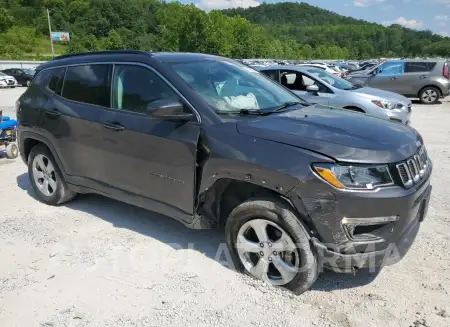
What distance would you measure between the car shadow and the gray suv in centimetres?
1208

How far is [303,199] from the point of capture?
9.24ft

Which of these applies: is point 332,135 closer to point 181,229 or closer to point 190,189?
point 190,189

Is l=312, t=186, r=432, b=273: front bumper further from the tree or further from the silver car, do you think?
the tree

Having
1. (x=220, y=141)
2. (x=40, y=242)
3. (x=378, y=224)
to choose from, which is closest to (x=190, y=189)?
(x=220, y=141)

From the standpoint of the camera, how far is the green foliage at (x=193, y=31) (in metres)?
79.1

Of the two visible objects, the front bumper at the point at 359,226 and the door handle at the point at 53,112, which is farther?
the door handle at the point at 53,112

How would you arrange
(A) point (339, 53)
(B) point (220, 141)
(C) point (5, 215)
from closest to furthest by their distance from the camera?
(B) point (220, 141), (C) point (5, 215), (A) point (339, 53)

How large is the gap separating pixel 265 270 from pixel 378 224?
36.8 inches

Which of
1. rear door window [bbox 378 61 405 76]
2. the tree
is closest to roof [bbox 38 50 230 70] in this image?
rear door window [bbox 378 61 405 76]

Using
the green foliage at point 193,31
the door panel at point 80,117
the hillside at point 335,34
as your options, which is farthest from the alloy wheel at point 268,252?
the hillside at point 335,34

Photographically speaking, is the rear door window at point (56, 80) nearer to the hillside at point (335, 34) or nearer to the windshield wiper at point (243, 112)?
the windshield wiper at point (243, 112)

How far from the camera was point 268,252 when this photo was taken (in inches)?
123

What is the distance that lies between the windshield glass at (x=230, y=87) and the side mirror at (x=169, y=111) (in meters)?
0.24

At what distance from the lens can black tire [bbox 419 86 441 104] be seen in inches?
590
